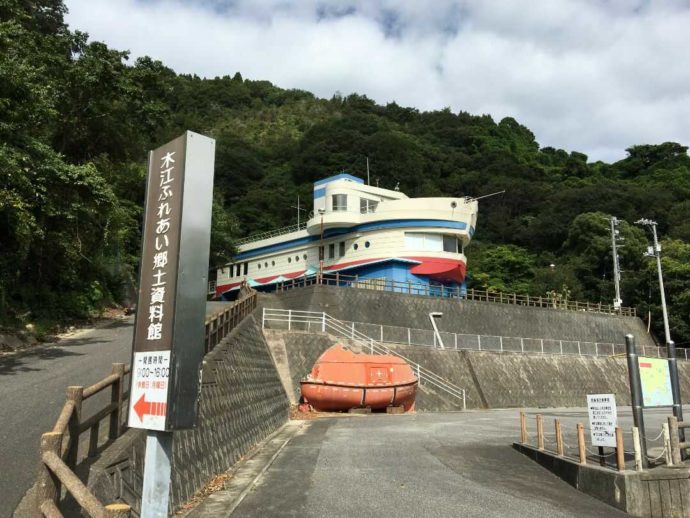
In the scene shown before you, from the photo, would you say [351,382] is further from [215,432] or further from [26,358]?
[215,432]

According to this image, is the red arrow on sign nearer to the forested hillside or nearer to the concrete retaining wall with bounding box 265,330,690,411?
the forested hillside

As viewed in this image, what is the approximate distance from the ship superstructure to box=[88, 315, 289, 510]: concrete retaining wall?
19553mm

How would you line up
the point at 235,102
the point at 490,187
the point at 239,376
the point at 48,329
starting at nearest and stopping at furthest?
the point at 239,376
the point at 48,329
the point at 490,187
the point at 235,102

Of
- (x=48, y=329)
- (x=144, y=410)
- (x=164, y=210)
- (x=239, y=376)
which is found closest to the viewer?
(x=144, y=410)

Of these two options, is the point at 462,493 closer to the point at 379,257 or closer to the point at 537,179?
the point at 379,257

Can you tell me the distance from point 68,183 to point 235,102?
338ft

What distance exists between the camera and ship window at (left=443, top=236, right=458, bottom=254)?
37.0 meters

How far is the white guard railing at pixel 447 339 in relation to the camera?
25.7 metres

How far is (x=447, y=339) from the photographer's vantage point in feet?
91.7

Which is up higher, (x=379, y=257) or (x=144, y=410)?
(x=379, y=257)

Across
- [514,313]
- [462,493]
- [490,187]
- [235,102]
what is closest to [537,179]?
[490,187]

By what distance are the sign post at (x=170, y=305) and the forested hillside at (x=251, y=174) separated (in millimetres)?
10589

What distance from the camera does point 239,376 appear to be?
11836 mm

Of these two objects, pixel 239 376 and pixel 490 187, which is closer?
pixel 239 376
